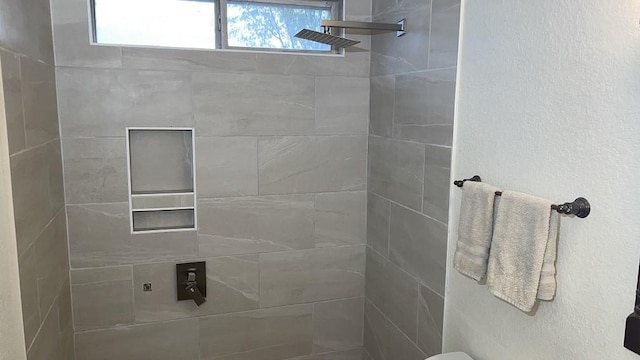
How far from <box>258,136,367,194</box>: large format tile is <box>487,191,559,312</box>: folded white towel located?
1277mm

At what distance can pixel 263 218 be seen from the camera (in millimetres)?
2586

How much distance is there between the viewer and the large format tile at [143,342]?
95.1 inches

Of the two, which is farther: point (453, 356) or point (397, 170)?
point (397, 170)

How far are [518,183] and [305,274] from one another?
1.49 m

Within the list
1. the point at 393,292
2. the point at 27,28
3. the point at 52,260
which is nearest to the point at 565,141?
the point at 393,292

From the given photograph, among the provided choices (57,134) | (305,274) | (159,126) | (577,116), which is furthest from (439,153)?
(57,134)

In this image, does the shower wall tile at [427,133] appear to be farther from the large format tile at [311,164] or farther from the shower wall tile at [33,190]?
the shower wall tile at [33,190]

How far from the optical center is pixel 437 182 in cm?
198

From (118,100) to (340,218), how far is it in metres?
1.35

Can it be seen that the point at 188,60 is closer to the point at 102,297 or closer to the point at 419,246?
the point at 102,297

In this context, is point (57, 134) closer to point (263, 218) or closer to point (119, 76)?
point (119, 76)

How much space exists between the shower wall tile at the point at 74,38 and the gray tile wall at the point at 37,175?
48 millimetres

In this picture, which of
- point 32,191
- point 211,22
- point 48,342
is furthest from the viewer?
point 211,22

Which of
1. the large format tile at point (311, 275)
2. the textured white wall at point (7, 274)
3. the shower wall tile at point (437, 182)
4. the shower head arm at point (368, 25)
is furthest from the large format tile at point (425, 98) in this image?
the textured white wall at point (7, 274)
